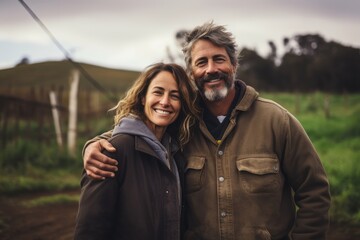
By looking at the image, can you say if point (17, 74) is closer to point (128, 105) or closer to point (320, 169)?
point (128, 105)

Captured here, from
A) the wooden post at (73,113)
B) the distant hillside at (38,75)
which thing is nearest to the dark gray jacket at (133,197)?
the wooden post at (73,113)

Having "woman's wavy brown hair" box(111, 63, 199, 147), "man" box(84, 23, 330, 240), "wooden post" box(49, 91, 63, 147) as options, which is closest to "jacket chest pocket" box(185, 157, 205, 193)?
"man" box(84, 23, 330, 240)

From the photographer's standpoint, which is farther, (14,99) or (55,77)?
(55,77)

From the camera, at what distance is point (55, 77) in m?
13.4

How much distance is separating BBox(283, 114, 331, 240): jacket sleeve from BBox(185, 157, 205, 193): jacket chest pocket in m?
0.61

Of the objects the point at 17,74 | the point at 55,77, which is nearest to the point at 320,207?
the point at 17,74

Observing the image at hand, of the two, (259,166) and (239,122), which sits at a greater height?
(239,122)

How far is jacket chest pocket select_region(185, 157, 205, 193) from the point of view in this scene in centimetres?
263

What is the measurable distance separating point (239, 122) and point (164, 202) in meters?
0.84

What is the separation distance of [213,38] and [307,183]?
131 cm

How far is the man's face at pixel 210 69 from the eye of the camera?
280 centimetres

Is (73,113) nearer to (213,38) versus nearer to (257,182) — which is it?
(213,38)

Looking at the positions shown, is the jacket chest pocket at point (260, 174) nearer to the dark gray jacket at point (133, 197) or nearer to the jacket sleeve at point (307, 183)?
the jacket sleeve at point (307, 183)

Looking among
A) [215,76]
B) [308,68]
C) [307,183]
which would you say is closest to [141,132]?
[215,76]
